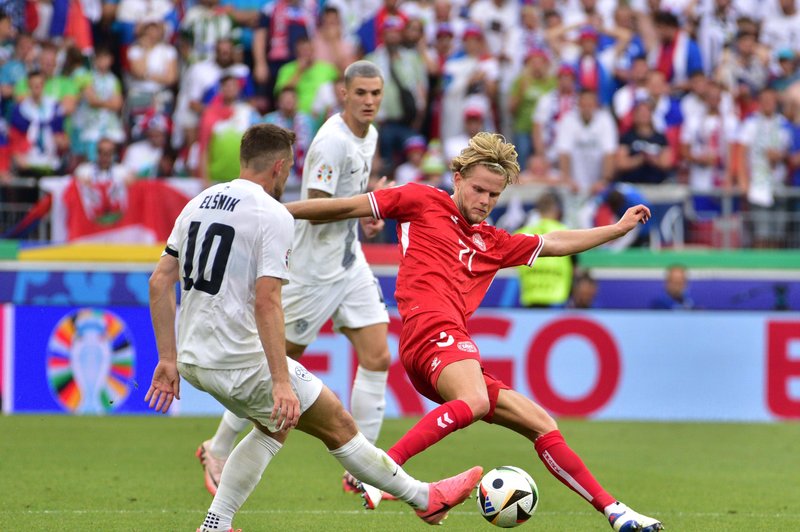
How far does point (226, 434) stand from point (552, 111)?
9.36 m

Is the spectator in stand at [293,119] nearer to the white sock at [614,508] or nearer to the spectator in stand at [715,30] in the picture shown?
the spectator in stand at [715,30]

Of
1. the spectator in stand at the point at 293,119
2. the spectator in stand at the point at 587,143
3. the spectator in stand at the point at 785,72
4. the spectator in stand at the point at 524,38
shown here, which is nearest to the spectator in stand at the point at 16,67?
the spectator in stand at the point at 293,119

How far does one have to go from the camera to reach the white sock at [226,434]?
852 centimetres

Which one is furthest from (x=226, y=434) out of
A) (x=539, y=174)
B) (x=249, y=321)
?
(x=539, y=174)

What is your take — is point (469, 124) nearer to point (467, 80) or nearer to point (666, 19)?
point (467, 80)

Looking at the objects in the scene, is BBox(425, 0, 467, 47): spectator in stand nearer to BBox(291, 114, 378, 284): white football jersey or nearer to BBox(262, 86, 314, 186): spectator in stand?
BBox(262, 86, 314, 186): spectator in stand

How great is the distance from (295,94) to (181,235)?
10.1 metres

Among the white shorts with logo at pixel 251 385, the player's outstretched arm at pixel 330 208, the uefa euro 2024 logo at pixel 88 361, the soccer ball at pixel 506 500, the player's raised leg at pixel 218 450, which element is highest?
the player's outstretched arm at pixel 330 208

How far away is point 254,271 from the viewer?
20.8 ft

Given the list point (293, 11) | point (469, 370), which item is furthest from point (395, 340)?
point (469, 370)

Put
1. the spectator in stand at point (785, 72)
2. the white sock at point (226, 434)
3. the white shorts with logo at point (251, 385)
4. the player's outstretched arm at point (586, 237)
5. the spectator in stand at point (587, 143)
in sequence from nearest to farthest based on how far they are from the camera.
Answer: the white shorts with logo at point (251, 385), the player's outstretched arm at point (586, 237), the white sock at point (226, 434), the spectator in stand at point (587, 143), the spectator in stand at point (785, 72)

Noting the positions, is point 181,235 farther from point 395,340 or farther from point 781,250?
point 781,250

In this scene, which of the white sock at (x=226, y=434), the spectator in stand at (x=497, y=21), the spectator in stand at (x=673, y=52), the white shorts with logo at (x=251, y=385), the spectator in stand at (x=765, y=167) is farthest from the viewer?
the spectator in stand at (x=673, y=52)

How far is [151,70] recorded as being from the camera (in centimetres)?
→ 1722
